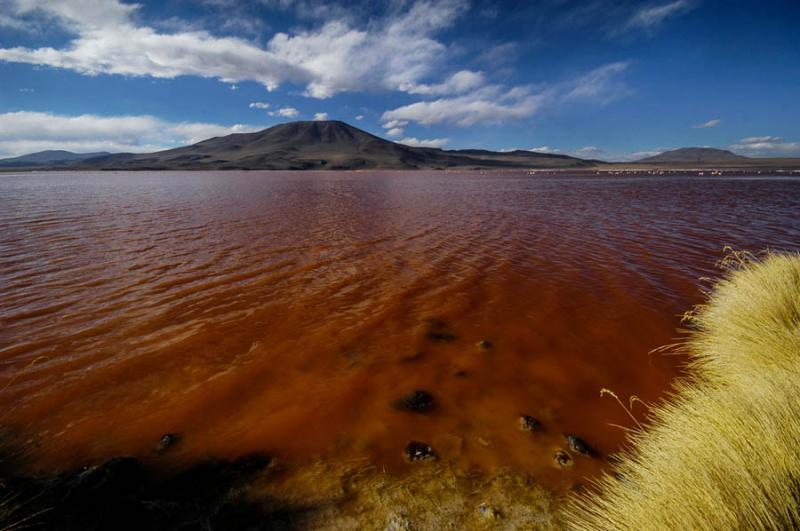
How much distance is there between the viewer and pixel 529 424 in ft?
12.8

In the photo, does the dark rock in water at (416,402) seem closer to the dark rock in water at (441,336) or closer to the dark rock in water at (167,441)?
the dark rock in water at (441,336)

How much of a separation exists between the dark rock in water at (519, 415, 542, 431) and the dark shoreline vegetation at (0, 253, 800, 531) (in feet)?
0.04

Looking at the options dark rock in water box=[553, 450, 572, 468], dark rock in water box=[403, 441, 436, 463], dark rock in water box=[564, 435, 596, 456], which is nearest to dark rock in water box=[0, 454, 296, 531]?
dark rock in water box=[403, 441, 436, 463]

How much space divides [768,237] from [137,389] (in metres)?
19.2

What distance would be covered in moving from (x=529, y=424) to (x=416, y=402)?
1329mm

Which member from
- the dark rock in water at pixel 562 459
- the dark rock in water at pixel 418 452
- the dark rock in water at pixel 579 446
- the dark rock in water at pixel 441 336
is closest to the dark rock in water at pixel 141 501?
the dark rock in water at pixel 418 452

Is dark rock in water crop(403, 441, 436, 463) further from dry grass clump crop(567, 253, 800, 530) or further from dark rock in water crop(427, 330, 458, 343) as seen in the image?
dark rock in water crop(427, 330, 458, 343)

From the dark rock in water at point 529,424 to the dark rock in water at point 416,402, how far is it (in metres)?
1.07

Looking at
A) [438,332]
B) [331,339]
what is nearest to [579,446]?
[438,332]

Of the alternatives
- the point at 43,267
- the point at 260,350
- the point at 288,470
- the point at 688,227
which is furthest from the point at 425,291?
the point at 688,227

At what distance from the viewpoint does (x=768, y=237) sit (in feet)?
41.8

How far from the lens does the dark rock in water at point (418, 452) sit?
11.3 feet

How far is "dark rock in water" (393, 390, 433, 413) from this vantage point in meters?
4.21

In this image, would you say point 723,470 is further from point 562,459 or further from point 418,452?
point 418,452
